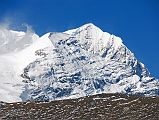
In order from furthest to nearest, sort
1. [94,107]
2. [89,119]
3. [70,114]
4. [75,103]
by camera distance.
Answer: [75,103] → [94,107] → [70,114] → [89,119]

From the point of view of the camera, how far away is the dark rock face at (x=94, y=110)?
127m

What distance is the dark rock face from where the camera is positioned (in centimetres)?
12725

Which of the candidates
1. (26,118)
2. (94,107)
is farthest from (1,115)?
(94,107)

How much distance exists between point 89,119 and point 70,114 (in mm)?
11862

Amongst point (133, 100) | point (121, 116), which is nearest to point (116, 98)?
point (133, 100)

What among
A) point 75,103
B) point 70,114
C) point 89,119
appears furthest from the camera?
point 75,103

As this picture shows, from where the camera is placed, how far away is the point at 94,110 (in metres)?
141

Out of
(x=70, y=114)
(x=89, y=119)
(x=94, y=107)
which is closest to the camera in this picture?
(x=89, y=119)

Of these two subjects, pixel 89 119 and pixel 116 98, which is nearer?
pixel 89 119

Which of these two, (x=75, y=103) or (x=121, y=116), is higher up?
(x=75, y=103)

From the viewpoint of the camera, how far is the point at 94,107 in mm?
145500

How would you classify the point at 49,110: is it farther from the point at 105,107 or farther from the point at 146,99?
the point at 146,99

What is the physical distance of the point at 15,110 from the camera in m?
152

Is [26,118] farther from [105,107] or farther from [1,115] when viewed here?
[105,107]
